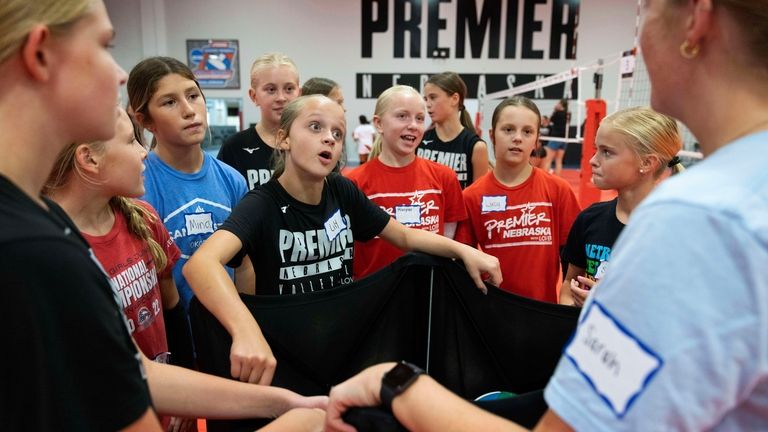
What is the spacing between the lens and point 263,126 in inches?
118

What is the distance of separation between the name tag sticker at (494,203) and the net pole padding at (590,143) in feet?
10.1

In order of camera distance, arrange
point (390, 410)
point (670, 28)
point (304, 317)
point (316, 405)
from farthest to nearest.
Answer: point (304, 317) → point (316, 405) → point (390, 410) → point (670, 28)

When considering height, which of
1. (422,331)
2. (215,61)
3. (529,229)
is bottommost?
(422,331)

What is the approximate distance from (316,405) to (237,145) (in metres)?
2.08

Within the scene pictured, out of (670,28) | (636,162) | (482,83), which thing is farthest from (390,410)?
(482,83)

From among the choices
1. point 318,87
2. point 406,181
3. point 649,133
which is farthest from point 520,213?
point 318,87

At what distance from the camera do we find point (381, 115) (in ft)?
9.37

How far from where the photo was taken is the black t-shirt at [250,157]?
2.81 m

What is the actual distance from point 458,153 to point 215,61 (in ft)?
35.6

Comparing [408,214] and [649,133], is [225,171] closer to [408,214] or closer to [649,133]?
[408,214]

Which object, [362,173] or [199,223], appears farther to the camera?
[362,173]

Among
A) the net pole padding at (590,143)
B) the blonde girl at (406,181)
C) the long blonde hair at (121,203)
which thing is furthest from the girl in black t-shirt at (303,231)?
the net pole padding at (590,143)

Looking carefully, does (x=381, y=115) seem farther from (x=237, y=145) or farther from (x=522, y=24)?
(x=522, y=24)

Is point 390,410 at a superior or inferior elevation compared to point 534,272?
superior
